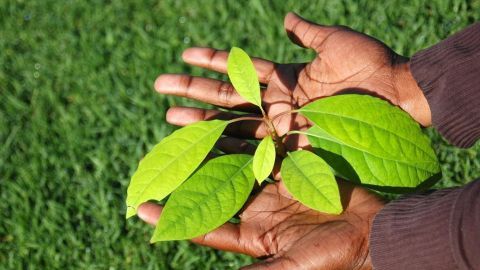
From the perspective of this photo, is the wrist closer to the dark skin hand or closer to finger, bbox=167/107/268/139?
the dark skin hand

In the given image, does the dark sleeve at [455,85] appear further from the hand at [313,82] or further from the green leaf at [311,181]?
the green leaf at [311,181]

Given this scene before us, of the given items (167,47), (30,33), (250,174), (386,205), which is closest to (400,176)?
(386,205)

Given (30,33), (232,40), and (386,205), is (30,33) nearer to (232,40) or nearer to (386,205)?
(232,40)

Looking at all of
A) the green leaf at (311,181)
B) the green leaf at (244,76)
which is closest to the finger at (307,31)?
the green leaf at (244,76)

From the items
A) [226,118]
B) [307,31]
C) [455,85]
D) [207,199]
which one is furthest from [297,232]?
[307,31]

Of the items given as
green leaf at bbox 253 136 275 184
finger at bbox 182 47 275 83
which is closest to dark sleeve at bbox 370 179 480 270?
green leaf at bbox 253 136 275 184
